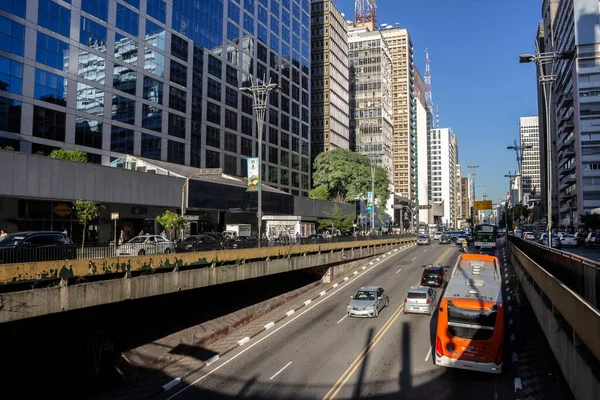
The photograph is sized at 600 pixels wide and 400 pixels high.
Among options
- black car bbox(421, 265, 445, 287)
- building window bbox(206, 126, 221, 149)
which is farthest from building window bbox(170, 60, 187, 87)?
black car bbox(421, 265, 445, 287)

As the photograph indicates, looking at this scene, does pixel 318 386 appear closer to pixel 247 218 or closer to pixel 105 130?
pixel 105 130

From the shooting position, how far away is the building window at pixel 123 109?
50.2 metres

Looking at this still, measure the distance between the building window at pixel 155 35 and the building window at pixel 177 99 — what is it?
17.7 feet

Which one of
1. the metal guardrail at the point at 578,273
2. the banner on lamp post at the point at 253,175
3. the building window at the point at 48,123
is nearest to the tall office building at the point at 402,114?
the building window at the point at 48,123

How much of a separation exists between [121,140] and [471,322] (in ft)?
146

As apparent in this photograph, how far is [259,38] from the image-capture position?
81750 mm

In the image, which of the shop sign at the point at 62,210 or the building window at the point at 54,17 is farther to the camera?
the building window at the point at 54,17

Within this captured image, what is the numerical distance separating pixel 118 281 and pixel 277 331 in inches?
471

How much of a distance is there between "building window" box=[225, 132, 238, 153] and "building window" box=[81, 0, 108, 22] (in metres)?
25.2

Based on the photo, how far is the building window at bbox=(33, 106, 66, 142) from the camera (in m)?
42.0

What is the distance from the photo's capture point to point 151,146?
55219 millimetres

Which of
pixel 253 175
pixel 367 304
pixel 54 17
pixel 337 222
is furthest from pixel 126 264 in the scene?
pixel 337 222

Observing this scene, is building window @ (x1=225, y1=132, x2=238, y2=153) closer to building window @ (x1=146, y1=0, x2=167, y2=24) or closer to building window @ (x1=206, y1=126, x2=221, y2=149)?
building window @ (x1=206, y1=126, x2=221, y2=149)

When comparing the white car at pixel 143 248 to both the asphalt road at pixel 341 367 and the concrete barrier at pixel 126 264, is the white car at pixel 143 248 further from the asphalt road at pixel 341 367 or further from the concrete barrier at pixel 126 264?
the asphalt road at pixel 341 367
